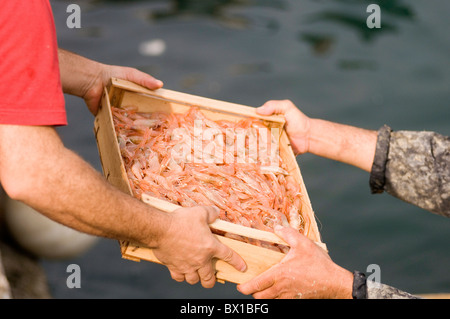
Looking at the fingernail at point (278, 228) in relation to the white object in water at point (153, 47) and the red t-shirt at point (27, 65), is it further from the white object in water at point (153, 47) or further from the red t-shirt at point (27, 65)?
the white object in water at point (153, 47)

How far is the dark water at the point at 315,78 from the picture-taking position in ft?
17.4

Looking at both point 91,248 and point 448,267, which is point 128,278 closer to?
point 91,248

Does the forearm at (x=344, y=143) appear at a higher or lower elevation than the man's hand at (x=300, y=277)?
higher

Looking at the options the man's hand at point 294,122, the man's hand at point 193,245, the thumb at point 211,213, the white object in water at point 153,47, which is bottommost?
the man's hand at point 193,245

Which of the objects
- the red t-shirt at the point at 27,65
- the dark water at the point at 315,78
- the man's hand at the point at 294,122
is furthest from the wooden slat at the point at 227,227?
the dark water at the point at 315,78

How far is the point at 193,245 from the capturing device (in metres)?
2.37

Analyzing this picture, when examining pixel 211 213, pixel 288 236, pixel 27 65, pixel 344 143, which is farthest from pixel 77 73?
pixel 344 143

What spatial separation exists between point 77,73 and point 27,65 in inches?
43.0

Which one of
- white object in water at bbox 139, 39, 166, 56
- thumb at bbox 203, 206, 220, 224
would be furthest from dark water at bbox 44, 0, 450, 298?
thumb at bbox 203, 206, 220, 224

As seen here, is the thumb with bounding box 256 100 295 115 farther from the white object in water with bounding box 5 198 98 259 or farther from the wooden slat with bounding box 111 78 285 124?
the white object in water with bounding box 5 198 98 259

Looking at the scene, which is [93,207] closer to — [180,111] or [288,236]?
[288,236]

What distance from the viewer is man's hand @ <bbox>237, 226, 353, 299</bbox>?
8.18 ft

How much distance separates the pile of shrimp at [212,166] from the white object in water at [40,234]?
2.01 metres

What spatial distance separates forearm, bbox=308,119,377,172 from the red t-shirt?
6.36 feet
